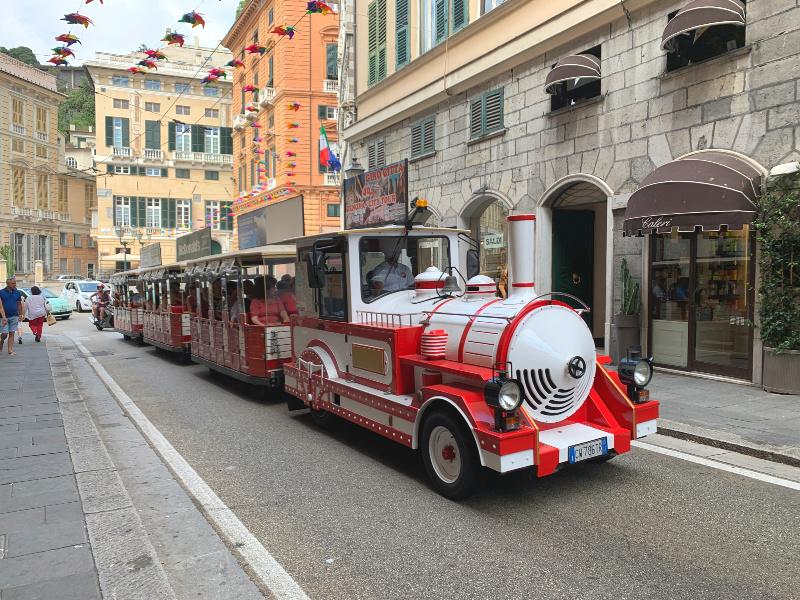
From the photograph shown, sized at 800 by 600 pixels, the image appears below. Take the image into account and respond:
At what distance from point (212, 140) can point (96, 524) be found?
55615mm

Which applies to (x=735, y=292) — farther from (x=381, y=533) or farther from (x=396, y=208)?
(x=381, y=533)

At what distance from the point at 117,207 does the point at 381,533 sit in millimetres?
54657

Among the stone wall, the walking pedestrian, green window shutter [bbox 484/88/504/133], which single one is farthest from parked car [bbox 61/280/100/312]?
green window shutter [bbox 484/88/504/133]

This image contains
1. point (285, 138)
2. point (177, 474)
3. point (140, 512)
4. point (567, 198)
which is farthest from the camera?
point (285, 138)

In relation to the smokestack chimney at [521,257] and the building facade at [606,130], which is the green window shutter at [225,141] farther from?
the smokestack chimney at [521,257]

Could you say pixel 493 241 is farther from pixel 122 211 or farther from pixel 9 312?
pixel 122 211

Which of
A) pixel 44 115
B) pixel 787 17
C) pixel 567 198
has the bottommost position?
pixel 567 198

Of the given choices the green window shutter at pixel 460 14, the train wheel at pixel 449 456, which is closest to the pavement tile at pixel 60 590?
the train wheel at pixel 449 456

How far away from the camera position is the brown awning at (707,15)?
8.89m

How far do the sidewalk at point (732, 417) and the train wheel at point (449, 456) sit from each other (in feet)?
10.2

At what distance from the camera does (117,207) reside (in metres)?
52.5

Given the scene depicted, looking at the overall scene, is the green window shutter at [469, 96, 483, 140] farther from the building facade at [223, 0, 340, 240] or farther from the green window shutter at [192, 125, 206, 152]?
the green window shutter at [192, 125, 206, 152]

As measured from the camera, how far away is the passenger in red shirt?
30.4 feet

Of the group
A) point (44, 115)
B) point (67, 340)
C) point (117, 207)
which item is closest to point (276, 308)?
point (67, 340)
